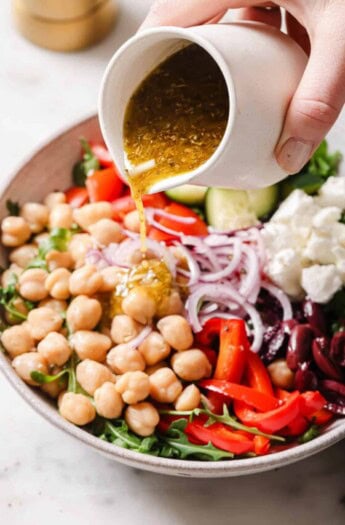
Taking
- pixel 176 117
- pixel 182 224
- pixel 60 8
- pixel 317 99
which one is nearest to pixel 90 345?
pixel 182 224

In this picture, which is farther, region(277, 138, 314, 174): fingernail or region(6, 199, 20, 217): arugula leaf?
region(6, 199, 20, 217): arugula leaf

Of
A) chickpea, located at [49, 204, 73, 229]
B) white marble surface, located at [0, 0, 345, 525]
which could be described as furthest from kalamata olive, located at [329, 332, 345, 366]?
chickpea, located at [49, 204, 73, 229]

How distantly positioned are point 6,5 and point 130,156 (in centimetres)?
177

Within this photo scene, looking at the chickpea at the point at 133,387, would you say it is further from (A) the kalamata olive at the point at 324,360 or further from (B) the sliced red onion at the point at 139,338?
(A) the kalamata olive at the point at 324,360

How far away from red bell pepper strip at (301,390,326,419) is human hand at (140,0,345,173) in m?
0.64

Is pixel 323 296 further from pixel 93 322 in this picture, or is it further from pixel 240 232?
pixel 93 322

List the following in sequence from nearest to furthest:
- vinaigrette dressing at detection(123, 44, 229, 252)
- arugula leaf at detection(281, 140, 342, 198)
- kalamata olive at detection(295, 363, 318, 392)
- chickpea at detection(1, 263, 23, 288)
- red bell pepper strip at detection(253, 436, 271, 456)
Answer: vinaigrette dressing at detection(123, 44, 229, 252), red bell pepper strip at detection(253, 436, 271, 456), kalamata olive at detection(295, 363, 318, 392), chickpea at detection(1, 263, 23, 288), arugula leaf at detection(281, 140, 342, 198)

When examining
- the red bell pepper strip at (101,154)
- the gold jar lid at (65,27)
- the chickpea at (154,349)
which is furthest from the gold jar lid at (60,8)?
the chickpea at (154,349)

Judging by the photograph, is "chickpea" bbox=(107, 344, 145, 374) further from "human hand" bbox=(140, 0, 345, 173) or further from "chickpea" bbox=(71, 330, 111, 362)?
"human hand" bbox=(140, 0, 345, 173)

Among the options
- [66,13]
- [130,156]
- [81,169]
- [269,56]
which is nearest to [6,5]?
[66,13]

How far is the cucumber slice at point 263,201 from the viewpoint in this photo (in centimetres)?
246

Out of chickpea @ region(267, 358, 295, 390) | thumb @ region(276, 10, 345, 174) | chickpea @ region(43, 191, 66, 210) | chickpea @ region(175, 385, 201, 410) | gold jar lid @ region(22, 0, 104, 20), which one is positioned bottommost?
chickpea @ region(267, 358, 295, 390)

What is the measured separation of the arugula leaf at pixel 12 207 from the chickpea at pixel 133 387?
2.05ft

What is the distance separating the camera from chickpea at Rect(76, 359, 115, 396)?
2109 millimetres
